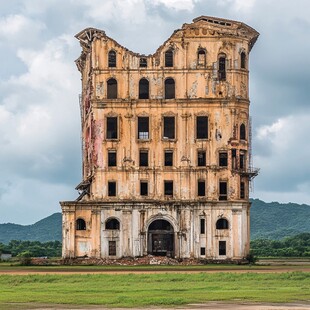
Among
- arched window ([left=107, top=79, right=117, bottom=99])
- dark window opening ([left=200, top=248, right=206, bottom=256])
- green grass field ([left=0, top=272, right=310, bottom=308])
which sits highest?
arched window ([left=107, top=79, right=117, bottom=99])

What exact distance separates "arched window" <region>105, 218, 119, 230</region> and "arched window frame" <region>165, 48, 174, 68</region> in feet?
58.7

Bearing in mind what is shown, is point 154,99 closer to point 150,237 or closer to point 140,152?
point 140,152

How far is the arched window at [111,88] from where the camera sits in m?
119

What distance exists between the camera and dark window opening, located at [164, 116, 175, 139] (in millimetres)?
118688

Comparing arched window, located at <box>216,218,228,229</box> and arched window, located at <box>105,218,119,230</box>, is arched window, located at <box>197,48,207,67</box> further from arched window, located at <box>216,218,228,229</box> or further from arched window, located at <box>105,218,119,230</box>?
arched window, located at <box>105,218,119,230</box>

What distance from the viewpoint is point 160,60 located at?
120 m

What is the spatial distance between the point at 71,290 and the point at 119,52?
5704 centimetres

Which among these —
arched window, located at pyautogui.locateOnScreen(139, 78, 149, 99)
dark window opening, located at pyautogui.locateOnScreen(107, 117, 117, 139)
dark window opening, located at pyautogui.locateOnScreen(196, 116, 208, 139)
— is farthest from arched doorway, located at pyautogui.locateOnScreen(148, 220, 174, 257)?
arched window, located at pyautogui.locateOnScreen(139, 78, 149, 99)

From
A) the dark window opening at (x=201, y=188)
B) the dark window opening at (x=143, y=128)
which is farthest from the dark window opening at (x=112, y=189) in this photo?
the dark window opening at (x=201, y=188)

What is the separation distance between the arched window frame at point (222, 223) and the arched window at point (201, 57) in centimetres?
1705

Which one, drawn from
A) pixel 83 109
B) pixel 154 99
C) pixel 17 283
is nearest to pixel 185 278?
pixel 17 283

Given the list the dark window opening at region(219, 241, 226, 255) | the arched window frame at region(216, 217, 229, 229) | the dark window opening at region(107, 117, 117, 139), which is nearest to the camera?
the dark window opening at region(219, 241, 226, 255)

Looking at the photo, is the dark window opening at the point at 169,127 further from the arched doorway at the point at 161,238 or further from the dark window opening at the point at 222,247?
the dark window opening at the point at 222,247

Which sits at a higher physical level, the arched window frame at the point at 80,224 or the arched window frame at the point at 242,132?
the arched window frame at the point at 242,132
